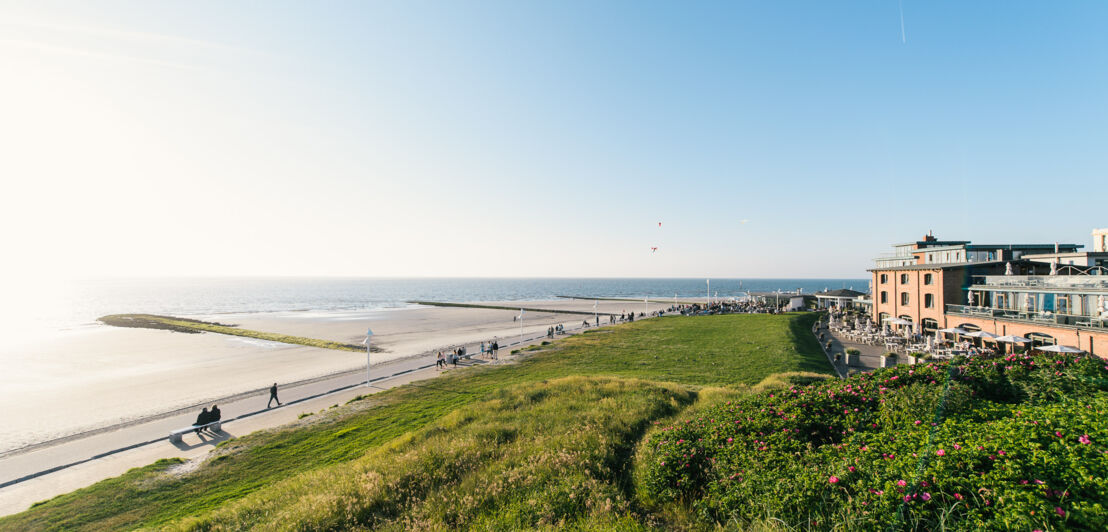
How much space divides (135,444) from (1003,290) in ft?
158

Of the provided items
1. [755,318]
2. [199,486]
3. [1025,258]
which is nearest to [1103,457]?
[199,486]

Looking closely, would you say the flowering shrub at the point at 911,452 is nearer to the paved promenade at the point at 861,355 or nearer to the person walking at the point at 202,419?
the paved promenade at the point at 861,355

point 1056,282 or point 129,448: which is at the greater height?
point 1056,282

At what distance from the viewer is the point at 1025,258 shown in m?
28.6

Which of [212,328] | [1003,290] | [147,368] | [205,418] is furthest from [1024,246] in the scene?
[212,328]

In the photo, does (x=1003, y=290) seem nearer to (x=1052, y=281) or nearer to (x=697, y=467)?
(x=1052, y=281)

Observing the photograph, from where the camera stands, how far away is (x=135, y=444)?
16.9 meters

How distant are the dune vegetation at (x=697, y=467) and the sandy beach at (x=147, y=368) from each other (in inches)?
546

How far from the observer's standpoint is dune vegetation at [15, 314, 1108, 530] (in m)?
4.66

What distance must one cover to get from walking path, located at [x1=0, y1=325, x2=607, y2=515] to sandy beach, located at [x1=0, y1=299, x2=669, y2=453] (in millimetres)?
2285

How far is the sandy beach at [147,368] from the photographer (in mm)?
22469

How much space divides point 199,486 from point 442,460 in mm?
8313

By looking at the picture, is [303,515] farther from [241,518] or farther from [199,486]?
[199,486]

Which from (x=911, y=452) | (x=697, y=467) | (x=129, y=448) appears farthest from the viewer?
(x=129, y=448)
